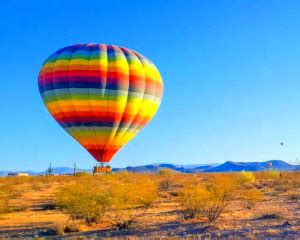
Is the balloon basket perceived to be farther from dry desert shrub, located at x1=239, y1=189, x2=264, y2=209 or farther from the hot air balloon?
dry desert shrub, located at x1=239, y1=189, x2=264, y2=209

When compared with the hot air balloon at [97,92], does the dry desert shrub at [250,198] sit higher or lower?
lower

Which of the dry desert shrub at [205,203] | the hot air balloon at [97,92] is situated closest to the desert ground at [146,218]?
the dry desert shrub at [205,203]

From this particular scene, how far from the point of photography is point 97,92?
3672cm

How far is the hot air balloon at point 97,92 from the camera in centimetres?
3666

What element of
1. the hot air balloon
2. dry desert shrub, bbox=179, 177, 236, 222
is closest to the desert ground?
dry desert shrub, bbox=179, 177, 236, 222

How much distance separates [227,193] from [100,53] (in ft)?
58.4

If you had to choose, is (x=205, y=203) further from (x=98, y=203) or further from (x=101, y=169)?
(x=101, y=169)

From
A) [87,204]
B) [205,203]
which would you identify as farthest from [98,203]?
[205,203]

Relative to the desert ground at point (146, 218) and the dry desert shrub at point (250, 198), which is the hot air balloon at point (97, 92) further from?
the dry desert shrub at point (250, 198)

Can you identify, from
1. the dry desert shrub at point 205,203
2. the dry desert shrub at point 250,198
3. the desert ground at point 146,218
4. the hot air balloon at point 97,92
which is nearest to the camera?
the desert ground at point 146,218

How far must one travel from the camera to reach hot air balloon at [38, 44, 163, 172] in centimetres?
3666

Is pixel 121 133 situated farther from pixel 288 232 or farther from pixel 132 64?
pixel 288 232

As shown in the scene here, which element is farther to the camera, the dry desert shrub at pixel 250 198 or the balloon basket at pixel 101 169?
the balloon basket at pixel 101 169

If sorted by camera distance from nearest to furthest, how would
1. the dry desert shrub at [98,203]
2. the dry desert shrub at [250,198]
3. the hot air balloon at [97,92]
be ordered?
the dry desert shrub at [98,203] → the dry desert shrub at [250,198] → the hot air balloon at [97,92]
